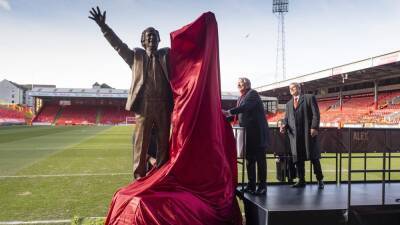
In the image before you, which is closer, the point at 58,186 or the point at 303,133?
the point at 303,133

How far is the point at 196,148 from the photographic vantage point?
4191 mm

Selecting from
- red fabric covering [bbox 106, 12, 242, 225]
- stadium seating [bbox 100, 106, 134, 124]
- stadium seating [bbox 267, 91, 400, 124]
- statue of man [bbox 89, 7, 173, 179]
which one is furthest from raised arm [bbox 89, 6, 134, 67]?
stadium seating [bbox 100, 106, 134, 124]

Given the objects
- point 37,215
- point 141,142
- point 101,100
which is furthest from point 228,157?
point 101,100

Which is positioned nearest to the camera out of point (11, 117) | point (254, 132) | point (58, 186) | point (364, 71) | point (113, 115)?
point (254, 132)

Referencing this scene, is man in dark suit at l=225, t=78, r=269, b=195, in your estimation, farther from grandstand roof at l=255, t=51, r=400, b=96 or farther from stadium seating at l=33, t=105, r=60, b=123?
stadium seating at l=33, t=105, r=60, b=123

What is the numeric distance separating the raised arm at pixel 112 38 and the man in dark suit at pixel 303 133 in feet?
8.34

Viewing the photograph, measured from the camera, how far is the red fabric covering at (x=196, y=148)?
394 cm

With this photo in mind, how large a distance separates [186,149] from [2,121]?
53.8 m

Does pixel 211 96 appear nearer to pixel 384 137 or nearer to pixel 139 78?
pixel 139 78

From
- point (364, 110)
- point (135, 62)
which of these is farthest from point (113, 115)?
point (135, 62)

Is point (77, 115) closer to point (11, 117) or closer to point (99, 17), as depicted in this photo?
point (11, 117)

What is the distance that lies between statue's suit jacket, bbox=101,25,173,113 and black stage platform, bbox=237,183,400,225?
4.95 feet

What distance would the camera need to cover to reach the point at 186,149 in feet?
13.6

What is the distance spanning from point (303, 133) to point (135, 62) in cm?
267
